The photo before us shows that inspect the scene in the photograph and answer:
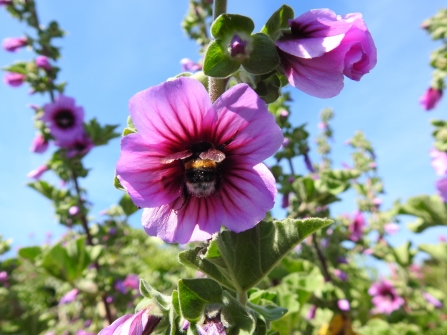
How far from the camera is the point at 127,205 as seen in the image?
11.9 ft

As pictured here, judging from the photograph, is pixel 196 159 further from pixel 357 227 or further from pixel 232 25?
pixel 357 227

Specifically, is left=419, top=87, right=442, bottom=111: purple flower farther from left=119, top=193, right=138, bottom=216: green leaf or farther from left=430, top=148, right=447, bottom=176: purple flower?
left=119, top=193, right=138, bottom=216: green leaf

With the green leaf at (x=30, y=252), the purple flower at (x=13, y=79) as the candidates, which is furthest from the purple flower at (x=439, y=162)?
the purple flower at (x=13, y=79)

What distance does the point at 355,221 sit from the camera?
4.55m

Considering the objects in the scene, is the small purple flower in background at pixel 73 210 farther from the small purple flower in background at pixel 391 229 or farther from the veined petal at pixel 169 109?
the small purple flower in background at pixel 391 229

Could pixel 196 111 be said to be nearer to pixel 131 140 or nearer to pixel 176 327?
pixel 131 140

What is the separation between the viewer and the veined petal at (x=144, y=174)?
2.79 ft

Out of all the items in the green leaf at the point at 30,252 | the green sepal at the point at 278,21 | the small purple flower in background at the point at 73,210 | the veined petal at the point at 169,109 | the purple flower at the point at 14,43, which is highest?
the purple flower at the point at 14,43

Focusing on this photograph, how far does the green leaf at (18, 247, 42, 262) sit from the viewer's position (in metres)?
3.21

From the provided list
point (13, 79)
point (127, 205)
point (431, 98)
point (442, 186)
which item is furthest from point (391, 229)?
point (13, 79)

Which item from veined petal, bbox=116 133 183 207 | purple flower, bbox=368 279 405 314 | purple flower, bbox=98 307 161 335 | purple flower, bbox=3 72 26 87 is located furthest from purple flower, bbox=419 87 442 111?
purple flower, bbox=3 72 26 87

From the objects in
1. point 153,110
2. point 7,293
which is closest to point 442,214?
point 153,110

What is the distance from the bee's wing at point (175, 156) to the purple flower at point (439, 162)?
2792 mm

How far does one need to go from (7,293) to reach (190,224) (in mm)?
3904
